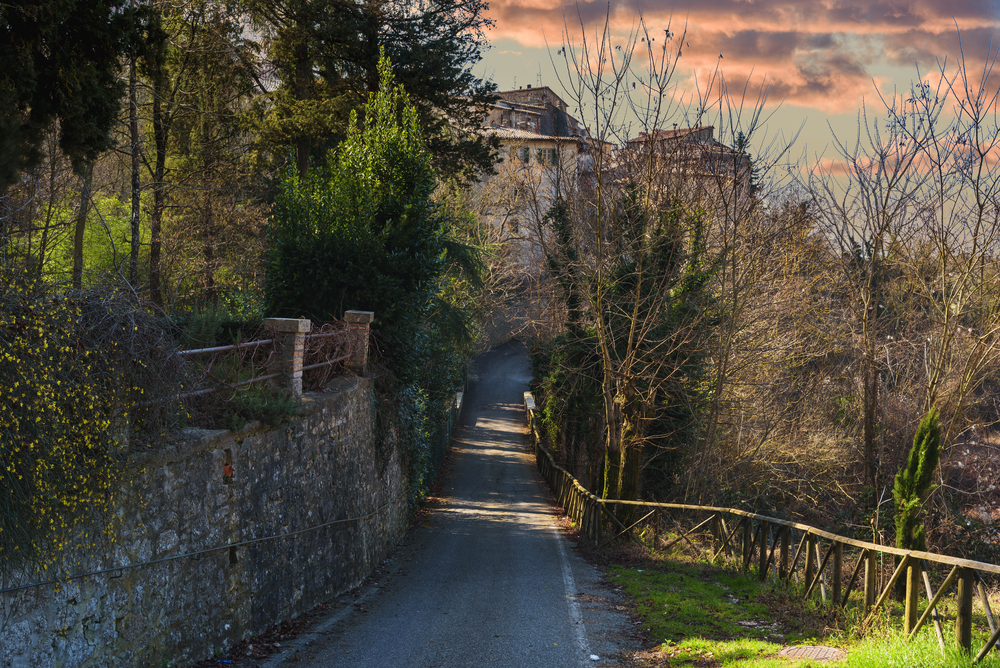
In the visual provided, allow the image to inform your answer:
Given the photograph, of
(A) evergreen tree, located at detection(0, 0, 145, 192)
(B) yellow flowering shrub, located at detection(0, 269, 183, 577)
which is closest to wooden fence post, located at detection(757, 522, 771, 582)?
(B) yellow flowering shrub, located at detection(0, 269, 183, 577)

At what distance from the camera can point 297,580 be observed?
9.18m

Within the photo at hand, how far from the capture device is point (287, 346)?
946 cm

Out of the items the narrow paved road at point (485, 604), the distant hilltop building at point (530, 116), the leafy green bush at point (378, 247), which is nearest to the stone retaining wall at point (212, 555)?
the narrow paved road at point (485, 604)

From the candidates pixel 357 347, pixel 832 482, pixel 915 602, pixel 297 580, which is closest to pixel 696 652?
pixel 915 602

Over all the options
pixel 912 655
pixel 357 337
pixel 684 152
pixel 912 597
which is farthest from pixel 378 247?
pixel 912 655

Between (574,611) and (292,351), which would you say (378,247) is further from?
(574,611)

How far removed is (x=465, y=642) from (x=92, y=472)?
182 inches

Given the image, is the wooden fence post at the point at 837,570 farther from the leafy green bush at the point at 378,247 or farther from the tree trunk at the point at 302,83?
the tree trunk at the point at 302,83

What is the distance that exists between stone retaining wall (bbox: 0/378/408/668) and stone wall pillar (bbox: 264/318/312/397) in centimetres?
49

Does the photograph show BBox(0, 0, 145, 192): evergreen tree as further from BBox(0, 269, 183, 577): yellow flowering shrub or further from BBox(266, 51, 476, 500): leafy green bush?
BBox(266, 51, 476, 500): leafy green bush

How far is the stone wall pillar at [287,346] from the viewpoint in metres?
9.40

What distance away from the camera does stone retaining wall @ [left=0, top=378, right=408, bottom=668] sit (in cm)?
549

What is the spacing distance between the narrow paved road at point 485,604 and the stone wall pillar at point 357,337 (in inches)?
147

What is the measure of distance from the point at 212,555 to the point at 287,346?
304 cm
